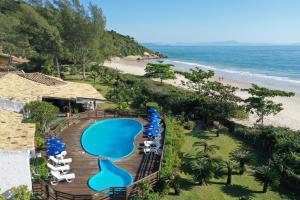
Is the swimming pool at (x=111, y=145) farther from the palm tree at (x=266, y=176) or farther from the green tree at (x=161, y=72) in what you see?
the green tree at (x=161, y=72)

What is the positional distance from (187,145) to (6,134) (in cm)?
1359

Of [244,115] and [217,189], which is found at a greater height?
[244,115]

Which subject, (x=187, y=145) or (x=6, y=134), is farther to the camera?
(x=187, y=145)

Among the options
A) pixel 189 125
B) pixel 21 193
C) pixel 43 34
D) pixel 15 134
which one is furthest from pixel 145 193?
pixel 43 34

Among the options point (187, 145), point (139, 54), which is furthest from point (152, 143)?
point (139, 54)

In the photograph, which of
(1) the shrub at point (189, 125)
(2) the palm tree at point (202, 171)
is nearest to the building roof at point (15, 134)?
(2) the palm tree at point (202, 171)

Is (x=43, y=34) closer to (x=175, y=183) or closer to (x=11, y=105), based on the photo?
(x=11, y=105)

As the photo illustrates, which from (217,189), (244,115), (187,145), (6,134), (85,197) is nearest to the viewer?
(85,197)

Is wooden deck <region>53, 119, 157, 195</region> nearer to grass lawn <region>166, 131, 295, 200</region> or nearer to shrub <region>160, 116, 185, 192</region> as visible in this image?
shrub <region>160, 116, 185, 192</region>

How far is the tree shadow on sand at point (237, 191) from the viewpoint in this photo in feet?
58.1

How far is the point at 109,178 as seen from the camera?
1867 centimetres

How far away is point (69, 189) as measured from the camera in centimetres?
1675

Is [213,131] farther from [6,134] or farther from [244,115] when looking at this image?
[6,134]

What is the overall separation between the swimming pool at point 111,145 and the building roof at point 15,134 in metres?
4.32
